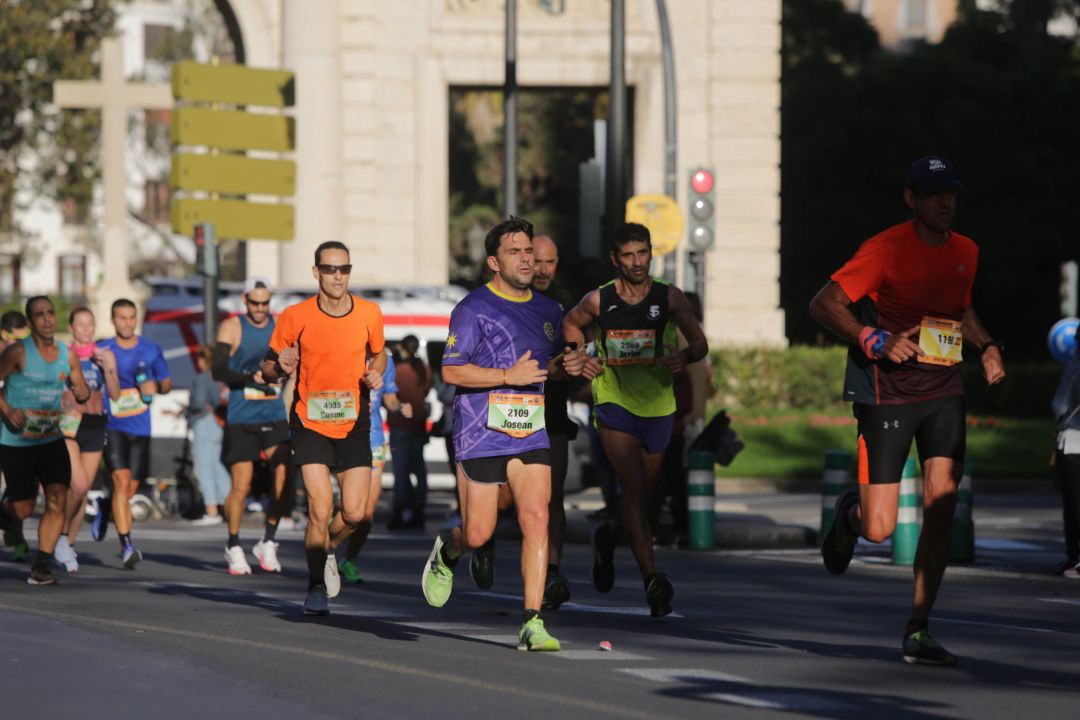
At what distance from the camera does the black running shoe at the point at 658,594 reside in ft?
36.5

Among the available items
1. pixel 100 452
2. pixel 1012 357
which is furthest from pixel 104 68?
pixel 1012 357

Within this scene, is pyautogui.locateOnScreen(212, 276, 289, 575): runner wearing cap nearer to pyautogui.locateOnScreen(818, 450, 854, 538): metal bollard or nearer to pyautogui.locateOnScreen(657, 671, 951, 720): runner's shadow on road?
pyautogui.locateOnScreen(818, 450, 854, 538): metal bollard

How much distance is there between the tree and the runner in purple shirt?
44324 millimetres

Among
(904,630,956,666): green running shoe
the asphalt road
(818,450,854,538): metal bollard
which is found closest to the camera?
the asphalt road

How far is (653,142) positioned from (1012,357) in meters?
19.1

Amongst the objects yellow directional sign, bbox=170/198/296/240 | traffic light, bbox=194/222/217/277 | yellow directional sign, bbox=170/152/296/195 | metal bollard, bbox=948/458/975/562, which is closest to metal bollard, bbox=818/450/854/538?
metal bollard, bbox=948/458/975/562

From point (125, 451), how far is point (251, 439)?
149 centimetres

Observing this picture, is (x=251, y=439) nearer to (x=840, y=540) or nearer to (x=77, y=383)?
(x=77, y=383)

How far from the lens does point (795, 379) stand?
116ft

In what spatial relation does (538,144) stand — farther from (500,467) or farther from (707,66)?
(500,467)

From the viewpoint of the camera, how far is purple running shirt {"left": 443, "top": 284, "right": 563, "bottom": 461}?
32.8 feet

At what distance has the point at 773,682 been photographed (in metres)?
8.80

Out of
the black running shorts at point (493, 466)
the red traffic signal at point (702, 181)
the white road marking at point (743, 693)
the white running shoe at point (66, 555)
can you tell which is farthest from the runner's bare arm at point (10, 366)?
the red traffic signal at point (702, 181)

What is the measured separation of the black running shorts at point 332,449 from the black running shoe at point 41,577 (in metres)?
2.70
